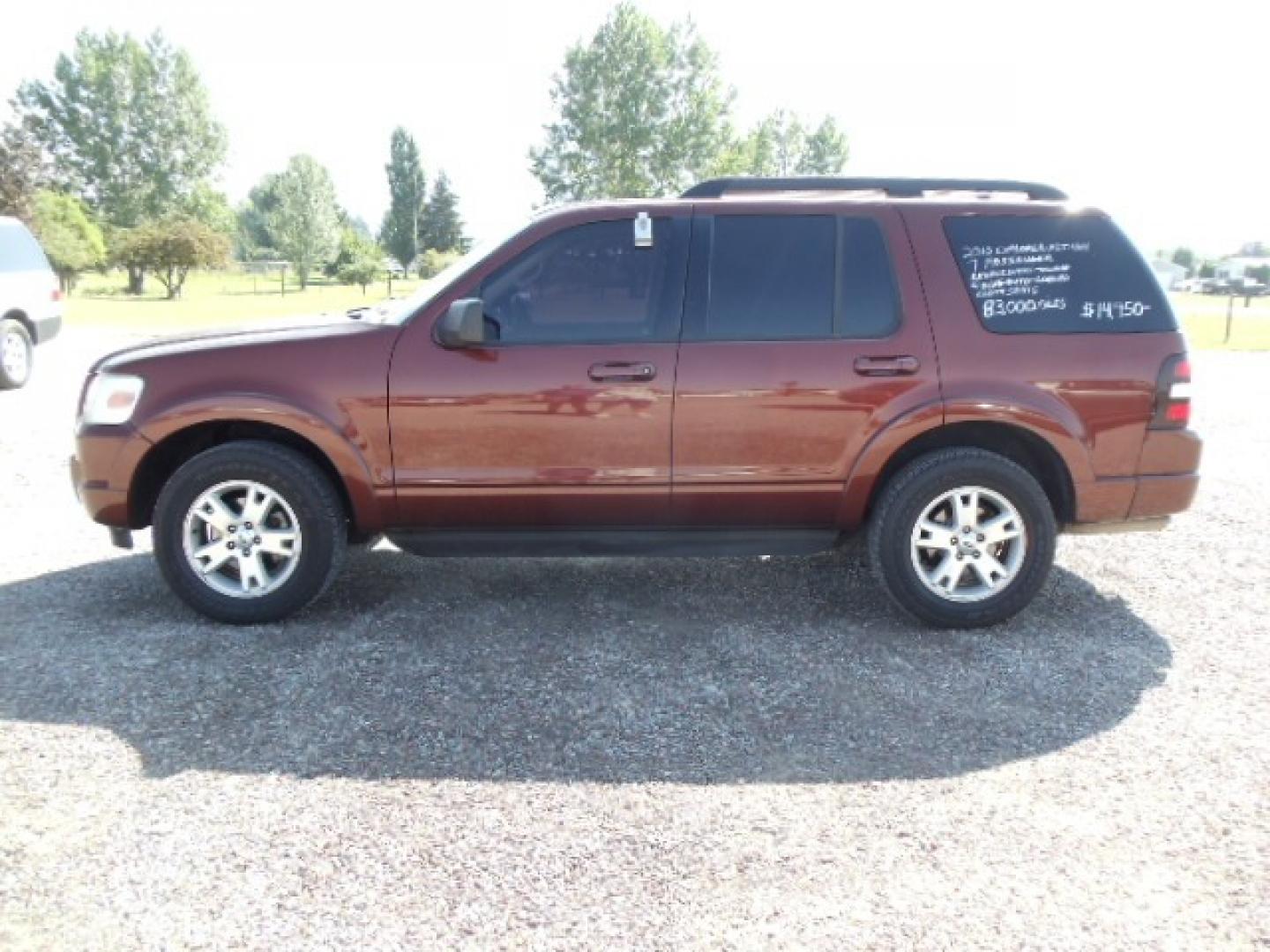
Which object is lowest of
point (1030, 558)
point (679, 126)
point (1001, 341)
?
point (1030, 558)

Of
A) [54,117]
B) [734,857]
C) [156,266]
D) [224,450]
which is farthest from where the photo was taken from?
[54,117]

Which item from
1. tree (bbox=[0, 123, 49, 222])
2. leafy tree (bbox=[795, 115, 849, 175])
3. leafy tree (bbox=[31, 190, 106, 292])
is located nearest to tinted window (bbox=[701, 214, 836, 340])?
leafy tree (bbox=[31, 190, 106, 292])

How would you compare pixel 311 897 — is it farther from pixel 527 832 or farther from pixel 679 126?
pixel 679 126

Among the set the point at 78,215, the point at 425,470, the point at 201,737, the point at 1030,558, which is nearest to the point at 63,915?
the point at 201,737

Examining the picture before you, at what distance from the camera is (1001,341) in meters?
3.95

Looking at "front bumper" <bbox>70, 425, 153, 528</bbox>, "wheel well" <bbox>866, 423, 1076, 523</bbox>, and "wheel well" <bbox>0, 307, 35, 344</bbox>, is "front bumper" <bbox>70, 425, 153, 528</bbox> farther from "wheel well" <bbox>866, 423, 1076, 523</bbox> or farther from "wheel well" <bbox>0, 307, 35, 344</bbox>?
"wheel well" <bbox>0, 307, 35, 344</bbox>

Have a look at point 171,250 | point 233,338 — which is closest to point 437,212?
point 171,250

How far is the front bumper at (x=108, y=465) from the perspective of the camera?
3957mm

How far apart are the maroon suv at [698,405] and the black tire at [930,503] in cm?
1

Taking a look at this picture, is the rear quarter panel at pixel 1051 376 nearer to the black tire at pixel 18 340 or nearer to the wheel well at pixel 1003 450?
the wheel well at pixel 1003 450

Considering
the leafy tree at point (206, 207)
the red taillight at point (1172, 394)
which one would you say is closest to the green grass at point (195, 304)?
the leafy tree at point (206, 207)

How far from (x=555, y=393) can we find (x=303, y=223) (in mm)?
58924

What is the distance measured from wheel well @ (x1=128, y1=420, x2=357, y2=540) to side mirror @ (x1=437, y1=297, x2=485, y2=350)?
31.4 inches

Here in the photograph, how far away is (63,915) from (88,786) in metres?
0.65
